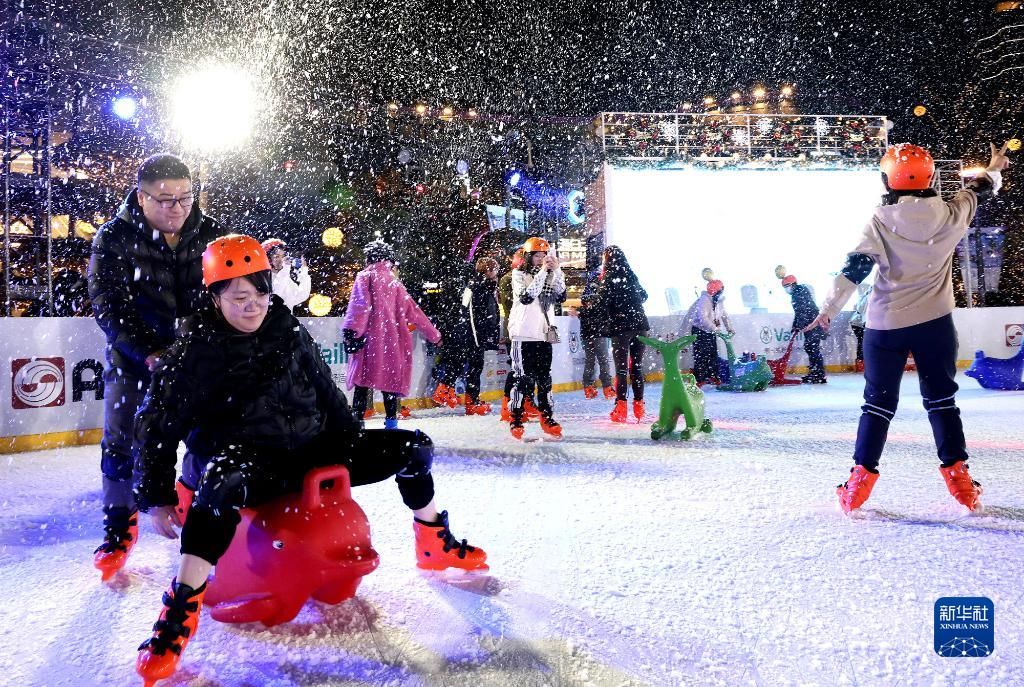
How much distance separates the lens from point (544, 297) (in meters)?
5.74

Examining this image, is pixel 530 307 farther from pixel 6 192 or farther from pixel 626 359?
pixel 6 192

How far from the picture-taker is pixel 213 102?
38.6 feet

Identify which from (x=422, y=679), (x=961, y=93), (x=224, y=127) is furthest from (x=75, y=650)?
(x=961, y=93)

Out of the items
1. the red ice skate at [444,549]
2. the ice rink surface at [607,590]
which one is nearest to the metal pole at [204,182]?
the ice rink surface at [607,590]

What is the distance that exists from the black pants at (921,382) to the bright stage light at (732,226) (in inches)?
426

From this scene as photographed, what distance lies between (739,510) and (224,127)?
37.4 feet

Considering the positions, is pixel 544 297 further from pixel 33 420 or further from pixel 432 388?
pixel 33 420

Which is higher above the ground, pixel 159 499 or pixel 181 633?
pixel 159 499

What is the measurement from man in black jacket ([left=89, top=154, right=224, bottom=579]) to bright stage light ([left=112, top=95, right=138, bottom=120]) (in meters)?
11.5

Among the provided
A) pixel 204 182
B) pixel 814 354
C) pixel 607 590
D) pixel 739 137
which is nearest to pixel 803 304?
pixel 814 354

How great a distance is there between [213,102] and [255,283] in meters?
11.2

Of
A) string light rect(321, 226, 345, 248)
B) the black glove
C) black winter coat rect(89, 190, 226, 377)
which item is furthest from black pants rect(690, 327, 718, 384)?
black winter coat rect(89, 190, 226, 377)

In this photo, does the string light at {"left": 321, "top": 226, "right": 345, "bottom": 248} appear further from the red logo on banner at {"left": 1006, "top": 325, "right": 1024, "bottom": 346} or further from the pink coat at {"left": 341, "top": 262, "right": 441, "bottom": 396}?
the red logo on banner at {"left": 1006, "top": 325, "right": 1024, "bottom": 346}

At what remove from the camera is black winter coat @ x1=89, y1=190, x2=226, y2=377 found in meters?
2.60
